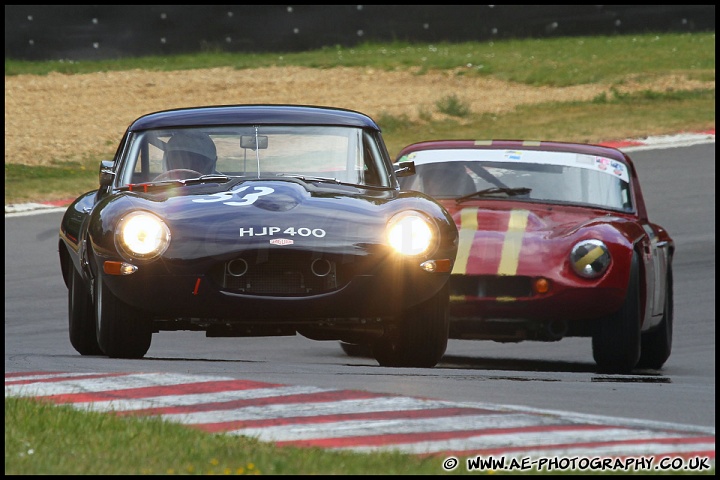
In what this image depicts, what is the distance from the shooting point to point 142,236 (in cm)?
653

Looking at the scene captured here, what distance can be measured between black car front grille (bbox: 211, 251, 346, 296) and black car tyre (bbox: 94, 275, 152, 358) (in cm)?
55

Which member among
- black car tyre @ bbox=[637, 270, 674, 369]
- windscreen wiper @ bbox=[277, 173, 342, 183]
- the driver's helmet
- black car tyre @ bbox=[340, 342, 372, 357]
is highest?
the driver's helmet

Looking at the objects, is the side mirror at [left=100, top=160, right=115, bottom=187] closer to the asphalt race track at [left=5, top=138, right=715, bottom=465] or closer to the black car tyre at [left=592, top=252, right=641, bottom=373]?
the asphalt race track at [left=5, top=138, right=715, bottom=465]

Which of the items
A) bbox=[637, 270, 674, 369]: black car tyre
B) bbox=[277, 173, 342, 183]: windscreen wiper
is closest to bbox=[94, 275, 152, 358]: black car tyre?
bbox=[277, 173, 342, 183]: windscreen wiper

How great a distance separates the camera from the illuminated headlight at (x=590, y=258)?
25.7 ft

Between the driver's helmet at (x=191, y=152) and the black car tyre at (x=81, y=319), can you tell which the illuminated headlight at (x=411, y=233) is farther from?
the black car tyre at (x=81, y=319)

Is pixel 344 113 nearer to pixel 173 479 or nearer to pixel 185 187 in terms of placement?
pixel 185 187

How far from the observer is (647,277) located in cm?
816

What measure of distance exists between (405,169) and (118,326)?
196 cm

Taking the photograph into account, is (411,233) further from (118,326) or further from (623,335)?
(623,335)

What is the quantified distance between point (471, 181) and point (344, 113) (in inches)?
58.7

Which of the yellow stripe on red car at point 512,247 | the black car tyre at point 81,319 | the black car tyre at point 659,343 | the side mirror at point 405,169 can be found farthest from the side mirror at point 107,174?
the black car tyre at point 659,343

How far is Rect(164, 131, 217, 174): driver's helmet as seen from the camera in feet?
24.5

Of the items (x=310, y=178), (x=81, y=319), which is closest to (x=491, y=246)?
(x=310, y=178)
